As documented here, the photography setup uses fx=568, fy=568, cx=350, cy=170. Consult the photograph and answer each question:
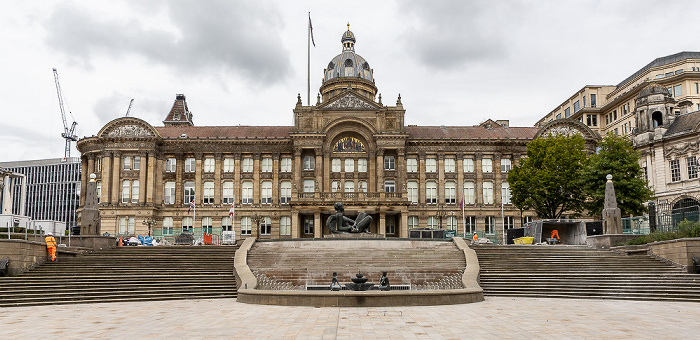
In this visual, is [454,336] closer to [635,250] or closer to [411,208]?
[635,250]

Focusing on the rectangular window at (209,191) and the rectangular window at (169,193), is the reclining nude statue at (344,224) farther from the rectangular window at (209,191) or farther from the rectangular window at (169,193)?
the rectangular window at (169,193)

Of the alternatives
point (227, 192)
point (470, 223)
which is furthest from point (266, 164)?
point (470, 223)

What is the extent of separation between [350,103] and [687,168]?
119 ft

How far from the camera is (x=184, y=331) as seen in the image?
1490 centimetres

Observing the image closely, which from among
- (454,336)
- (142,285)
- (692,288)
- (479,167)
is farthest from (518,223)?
(454,336)

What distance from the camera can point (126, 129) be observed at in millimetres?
65688

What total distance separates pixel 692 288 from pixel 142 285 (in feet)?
78.4

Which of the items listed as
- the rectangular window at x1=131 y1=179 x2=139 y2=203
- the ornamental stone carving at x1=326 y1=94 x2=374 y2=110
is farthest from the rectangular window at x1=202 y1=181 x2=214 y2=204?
the ornamental stone carving at x1=326 y1=94 x2=374 y2=110

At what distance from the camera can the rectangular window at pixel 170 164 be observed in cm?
6725

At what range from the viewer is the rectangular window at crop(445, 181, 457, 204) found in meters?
67.1

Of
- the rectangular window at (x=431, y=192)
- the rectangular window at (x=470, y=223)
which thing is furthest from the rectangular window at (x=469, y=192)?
the rectangular window at (x=431, y=192)

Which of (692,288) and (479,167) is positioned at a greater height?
(479,167)

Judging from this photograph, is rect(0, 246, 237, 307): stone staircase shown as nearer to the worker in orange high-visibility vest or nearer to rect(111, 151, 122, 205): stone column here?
the worker in orange high-visibility vest

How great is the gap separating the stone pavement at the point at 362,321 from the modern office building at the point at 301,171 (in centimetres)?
4245
